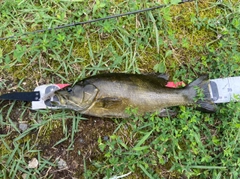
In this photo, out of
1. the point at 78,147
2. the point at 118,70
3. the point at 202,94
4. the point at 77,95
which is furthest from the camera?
the point at 118,70

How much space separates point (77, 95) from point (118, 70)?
702mm

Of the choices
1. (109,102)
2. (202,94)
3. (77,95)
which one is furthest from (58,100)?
(202,94)

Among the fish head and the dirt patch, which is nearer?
the fish head

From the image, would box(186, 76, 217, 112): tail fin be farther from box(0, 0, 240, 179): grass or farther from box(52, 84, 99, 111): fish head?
box(52, 84, 99, 111): fish head

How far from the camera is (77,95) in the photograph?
3361mm

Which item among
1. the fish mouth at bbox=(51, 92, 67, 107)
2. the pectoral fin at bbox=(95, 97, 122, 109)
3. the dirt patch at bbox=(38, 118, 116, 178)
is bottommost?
the dirt patch at bbox=(38, 118, 116, 178)

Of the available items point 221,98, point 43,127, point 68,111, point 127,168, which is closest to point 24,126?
point 43,127

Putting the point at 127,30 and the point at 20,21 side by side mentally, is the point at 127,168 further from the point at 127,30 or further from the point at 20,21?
the point at 20,21

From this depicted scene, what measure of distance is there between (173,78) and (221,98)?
0.61m

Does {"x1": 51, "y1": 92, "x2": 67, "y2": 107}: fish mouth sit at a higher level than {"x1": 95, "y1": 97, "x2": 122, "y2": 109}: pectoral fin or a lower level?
higher

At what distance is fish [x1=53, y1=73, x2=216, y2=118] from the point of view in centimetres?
338

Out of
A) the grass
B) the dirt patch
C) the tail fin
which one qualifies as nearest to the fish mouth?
the grass

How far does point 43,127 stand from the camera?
12.0 feet

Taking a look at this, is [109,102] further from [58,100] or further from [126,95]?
[58,100]
